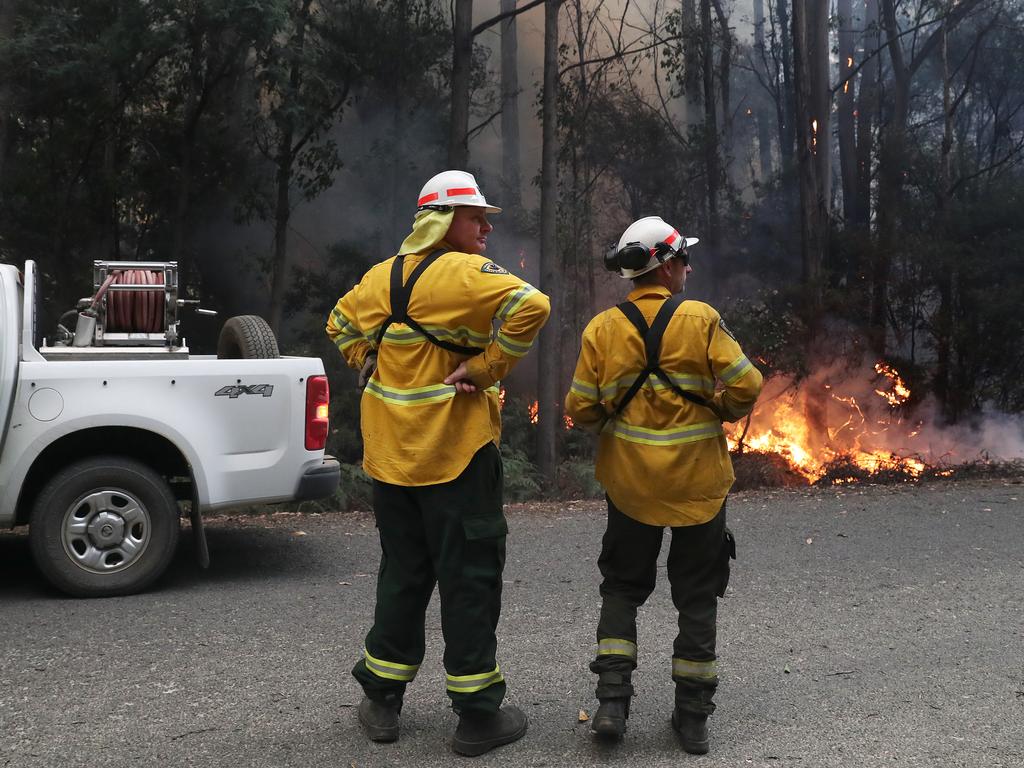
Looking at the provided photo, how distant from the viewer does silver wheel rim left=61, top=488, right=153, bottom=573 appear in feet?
19.6

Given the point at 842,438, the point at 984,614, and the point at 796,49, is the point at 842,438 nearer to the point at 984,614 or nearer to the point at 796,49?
the point at 796,49

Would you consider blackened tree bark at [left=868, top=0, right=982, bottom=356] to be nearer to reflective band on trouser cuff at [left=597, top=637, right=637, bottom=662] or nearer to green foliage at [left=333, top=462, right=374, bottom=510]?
green foliage at [left=333, top=462, right=374, bottom=510]

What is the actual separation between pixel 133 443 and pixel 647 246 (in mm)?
3729

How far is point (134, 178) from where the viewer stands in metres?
17.3

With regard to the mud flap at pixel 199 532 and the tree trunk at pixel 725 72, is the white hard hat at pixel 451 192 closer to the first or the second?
the mud flap at pixel 199 532

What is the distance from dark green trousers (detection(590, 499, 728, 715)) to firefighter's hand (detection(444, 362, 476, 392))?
0.74 metres

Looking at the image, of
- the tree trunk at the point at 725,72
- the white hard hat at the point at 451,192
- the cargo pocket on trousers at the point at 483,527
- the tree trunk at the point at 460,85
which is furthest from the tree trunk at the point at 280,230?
the cargo pocket on trousers at the point at 483,527

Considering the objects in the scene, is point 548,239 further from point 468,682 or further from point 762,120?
point 468,682

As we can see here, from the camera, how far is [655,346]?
3863 millimetres

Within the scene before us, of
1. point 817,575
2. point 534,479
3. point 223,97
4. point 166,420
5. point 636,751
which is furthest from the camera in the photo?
point 223,97

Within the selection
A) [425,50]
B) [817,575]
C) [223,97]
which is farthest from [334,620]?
[425,50]

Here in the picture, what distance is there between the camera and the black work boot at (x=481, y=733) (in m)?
3.69

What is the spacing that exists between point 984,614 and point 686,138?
56.6 ft

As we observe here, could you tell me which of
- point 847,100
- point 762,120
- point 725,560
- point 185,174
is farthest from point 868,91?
point 725,560
